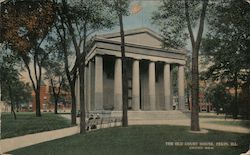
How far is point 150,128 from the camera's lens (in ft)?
20.4

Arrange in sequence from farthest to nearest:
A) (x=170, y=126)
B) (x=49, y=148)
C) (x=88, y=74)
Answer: (x=88, y=74) → (x=170, y=126) → (x=49, y=148)

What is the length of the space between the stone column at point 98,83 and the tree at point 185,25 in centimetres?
116

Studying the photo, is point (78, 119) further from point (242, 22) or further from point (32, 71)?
point (242, 22)

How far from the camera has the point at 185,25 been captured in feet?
21.2

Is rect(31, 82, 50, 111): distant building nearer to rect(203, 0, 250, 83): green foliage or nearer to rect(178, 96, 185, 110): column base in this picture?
rect(178, 96, 185, 110): column base

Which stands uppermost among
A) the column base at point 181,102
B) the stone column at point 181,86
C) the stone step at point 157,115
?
the stone column at point 181,86

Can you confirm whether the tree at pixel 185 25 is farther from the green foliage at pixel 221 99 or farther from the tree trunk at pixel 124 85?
the tree trunk at pixel 124 85

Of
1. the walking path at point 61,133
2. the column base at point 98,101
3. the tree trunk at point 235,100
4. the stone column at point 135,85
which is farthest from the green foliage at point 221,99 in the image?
the column base at point 98,101

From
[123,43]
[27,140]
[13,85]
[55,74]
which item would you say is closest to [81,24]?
[123,43]

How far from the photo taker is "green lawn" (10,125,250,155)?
5785mm

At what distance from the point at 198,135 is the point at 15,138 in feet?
8.84

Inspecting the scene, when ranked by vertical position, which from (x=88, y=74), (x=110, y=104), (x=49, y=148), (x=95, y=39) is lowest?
(x=49, y=148)

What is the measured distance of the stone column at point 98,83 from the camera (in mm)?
6532

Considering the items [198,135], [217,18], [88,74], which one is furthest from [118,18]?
[198,135]
